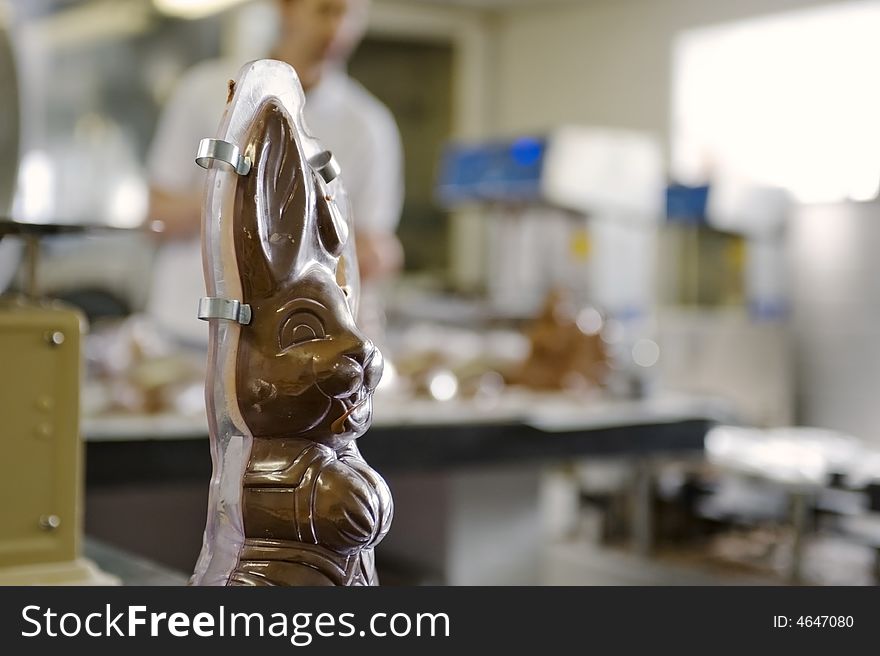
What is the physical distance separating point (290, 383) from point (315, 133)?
175 centimetres

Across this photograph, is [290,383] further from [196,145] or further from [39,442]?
[196,145]

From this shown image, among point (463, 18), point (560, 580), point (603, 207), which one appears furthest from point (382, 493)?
point (463, 18)

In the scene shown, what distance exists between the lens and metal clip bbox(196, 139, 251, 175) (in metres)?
0.61

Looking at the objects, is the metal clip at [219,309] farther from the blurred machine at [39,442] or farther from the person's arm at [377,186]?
the person's arm at [377,186]

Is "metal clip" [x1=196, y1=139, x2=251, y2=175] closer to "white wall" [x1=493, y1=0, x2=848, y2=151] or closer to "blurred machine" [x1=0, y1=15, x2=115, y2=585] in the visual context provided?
"blurred machine" [x1=0, y1=15, x2=115, y2=585]

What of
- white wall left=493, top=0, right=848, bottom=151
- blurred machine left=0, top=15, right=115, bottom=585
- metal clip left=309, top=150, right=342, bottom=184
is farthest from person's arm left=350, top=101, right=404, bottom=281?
white wall left=493, top=0, right=848, bottom=151

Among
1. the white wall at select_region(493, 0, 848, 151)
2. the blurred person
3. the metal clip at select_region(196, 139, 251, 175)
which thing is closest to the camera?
the metal clip at select_region(196, 139, 251, 175)

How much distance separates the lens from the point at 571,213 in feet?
15.9

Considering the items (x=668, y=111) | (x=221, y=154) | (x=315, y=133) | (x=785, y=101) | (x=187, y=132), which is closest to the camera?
(x=221, y=154)

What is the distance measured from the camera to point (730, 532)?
13.1ft

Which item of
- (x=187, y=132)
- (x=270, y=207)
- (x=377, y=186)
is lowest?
(x=270, y=207)

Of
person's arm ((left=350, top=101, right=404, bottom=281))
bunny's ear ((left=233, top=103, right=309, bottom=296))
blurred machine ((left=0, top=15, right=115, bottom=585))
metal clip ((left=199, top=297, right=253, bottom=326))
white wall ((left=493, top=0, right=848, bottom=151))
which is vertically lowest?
blurred machine ((left=0, top=15, right=115, bottom=585))

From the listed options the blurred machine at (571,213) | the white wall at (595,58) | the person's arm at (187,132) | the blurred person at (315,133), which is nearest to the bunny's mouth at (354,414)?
the blurred person at (315,133)

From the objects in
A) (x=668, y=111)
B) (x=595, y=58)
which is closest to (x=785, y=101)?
(x=668, y=111)
